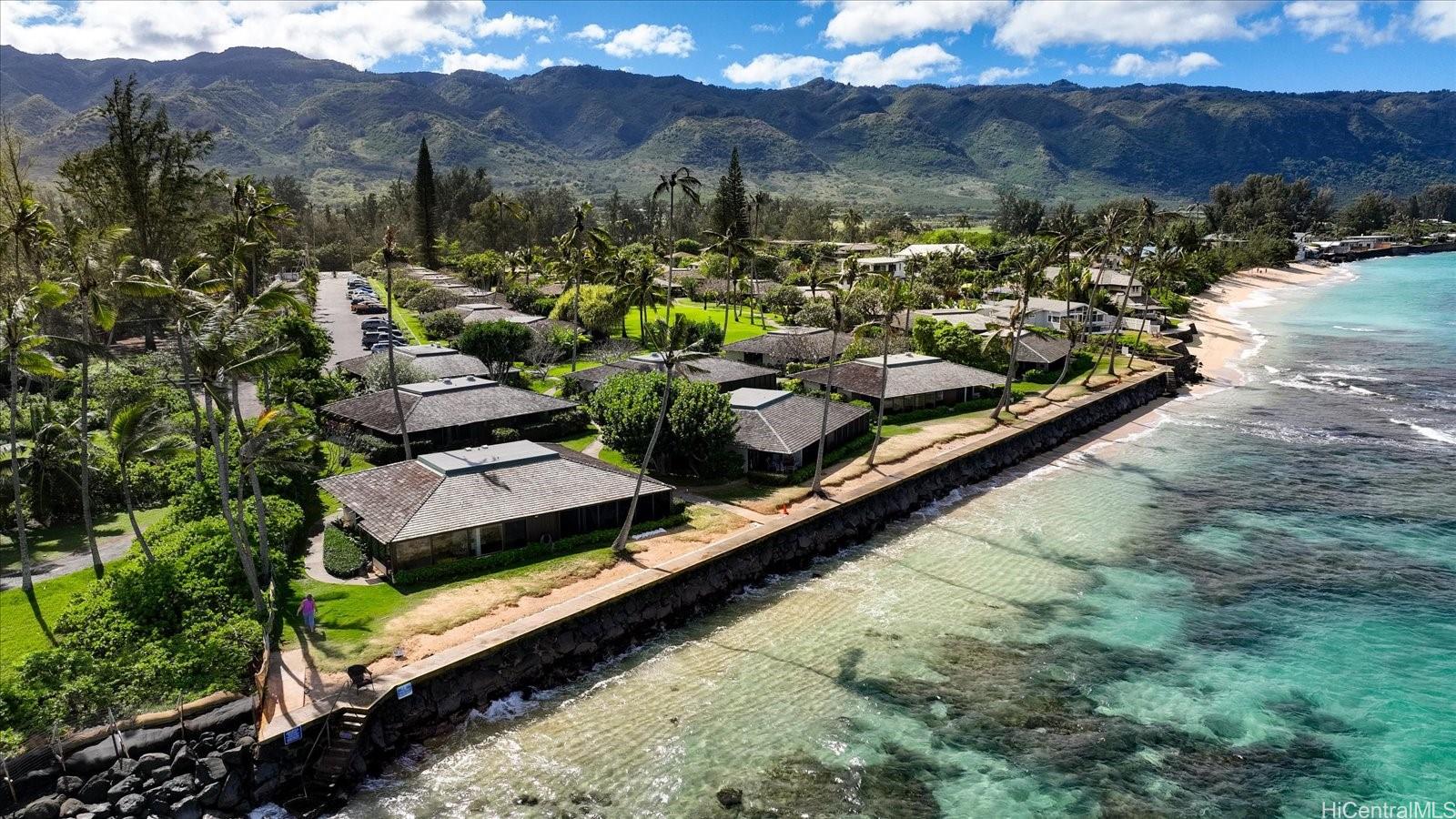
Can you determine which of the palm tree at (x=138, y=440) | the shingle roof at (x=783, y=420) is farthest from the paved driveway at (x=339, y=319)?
the shingle roof at (x=783, y=420)

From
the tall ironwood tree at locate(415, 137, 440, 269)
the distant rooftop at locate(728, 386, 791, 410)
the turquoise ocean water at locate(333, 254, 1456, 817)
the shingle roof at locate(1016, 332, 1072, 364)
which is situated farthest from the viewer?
the tall ironwood tree at locate(415, 137, 440, 269)

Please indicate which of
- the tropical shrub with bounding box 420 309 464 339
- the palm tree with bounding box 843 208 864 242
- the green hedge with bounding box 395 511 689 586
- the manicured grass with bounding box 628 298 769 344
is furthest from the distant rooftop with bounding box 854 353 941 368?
the palm tree with bounding box 843 208 864 242

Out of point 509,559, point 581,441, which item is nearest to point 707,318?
point 581,441

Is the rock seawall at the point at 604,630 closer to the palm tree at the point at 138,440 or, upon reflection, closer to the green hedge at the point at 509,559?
the green hedge at the point at 509,559

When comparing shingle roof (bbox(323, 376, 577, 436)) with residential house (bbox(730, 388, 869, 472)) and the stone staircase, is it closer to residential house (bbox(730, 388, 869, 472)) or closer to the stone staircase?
residential house (bbox(730, 388, 869, 472))

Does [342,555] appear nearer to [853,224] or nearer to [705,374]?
[705,374]

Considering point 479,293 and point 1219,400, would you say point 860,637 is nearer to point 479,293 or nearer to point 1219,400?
point 1219,400
